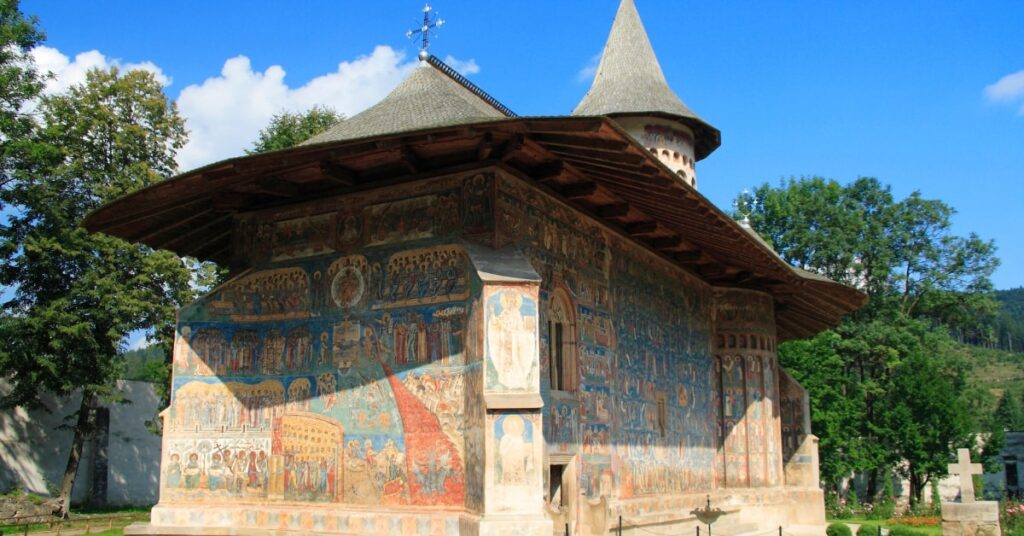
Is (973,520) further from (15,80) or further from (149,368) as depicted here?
(149,368)

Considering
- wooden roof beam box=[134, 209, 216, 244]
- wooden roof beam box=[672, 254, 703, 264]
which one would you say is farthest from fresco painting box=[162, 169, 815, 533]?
wooden roof beam box=[672, 254, 703, 264]

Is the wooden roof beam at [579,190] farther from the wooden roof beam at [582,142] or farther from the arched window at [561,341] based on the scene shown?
the wooden roof beam at [582,142]

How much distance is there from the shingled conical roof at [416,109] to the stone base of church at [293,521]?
451cm

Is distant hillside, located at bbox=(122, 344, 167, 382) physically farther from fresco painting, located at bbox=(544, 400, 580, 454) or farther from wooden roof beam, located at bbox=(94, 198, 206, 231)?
fresco painting, located at bbox=(544, 400, 580, 454)

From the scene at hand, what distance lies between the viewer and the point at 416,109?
12.5 metres

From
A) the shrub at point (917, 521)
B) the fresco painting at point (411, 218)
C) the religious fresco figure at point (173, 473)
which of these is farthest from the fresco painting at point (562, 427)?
the shrub at point (917, 521)

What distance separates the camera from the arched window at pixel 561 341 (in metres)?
12.4

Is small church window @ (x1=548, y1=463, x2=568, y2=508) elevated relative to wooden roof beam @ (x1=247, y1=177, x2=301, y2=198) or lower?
lower

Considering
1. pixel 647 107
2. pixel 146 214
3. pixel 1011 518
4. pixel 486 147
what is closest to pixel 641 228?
pixel 486 147

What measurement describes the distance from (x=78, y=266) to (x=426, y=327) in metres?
17.5

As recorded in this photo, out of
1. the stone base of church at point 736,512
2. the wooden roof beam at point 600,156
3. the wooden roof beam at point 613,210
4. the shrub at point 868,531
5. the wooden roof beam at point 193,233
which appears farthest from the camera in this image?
the shrub at point 868,531

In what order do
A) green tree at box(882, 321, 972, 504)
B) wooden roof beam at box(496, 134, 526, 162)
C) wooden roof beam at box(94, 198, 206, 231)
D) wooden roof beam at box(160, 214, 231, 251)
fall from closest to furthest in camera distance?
wooden roof beam at box(496, 134, 526, 162) → wooden roof beam at box(94, 198, 206, 231) → wooden roof beam at box(160, 214, 231, 251) → green tree at box(882, 321, 972, 504)

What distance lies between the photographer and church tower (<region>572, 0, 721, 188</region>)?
25328mm

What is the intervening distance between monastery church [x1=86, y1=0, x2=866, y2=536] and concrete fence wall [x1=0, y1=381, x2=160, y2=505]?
44.0ft
